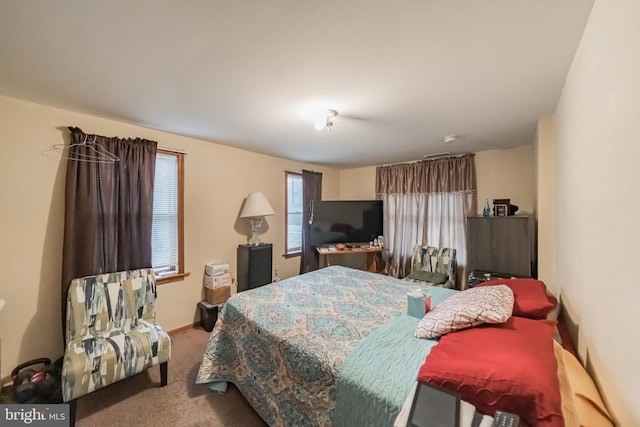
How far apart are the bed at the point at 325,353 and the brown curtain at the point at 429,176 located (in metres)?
2.13

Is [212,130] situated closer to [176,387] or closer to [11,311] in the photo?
[11,311]

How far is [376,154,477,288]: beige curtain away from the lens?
3.75 meters

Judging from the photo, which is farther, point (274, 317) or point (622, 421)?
point (274, 317)

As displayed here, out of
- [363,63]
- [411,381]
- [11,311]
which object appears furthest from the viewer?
[11,311]

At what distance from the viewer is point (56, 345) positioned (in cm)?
218

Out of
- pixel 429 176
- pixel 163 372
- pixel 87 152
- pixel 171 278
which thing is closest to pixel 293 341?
pixel 163 372

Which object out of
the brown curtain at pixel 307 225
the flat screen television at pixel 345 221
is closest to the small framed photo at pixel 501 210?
the flat screen television at pixel 345 221

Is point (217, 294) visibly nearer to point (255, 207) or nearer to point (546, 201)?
point (255, 207)

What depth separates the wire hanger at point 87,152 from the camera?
7.16ft

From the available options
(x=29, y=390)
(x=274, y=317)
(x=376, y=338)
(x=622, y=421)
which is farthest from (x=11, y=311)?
(x=622, y=421)

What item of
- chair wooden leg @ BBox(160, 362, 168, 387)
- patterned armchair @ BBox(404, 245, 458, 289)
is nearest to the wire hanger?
chair wooden leg @ BBox(160, 362, 168, 387)

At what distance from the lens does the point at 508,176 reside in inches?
136

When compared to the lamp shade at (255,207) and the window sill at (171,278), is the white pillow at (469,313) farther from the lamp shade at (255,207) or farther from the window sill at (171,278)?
the window sill at (171,278)

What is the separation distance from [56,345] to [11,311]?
46 centimetres
